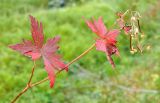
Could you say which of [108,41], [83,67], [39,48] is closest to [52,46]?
[39,48]

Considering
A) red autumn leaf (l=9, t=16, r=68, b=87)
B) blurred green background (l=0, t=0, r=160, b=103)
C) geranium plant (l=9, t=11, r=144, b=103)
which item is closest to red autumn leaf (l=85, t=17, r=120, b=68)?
geranium plant (l=9, t=11, r=144, b=103)

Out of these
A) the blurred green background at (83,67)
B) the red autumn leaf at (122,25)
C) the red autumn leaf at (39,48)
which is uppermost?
the red autumn leaf at (122,25)

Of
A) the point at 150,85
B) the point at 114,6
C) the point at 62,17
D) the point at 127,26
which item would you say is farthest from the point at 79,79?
the point at 127,26

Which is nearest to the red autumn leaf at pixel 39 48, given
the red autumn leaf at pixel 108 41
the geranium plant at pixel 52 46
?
the geranium plant at pixel 52 46

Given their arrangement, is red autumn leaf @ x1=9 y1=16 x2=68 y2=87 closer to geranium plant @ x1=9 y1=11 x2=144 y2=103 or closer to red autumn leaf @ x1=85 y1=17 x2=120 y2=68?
geranium plant @ x1=9 y1=11 x2=144 y2=103

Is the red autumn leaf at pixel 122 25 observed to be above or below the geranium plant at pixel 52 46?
above

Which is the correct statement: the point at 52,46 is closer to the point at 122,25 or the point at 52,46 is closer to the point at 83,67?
the point at 122,25

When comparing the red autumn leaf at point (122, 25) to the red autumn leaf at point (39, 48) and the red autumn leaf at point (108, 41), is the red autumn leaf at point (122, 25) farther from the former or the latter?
the red autumn leaf at point (39, 48)

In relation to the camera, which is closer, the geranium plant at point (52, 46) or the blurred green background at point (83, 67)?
the geranium plant at point (52, 46)
